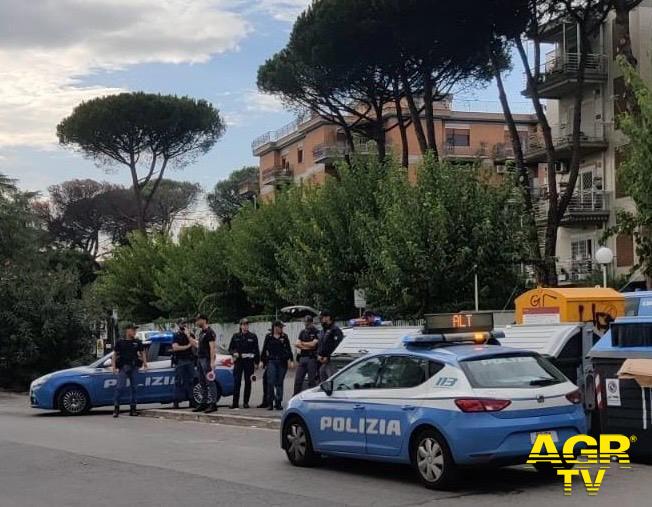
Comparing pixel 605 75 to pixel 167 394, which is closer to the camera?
pixel 167 394

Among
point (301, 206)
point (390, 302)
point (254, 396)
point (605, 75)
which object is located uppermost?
point (605, 75)

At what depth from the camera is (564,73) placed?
3759cm

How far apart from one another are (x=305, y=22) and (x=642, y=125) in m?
21.7

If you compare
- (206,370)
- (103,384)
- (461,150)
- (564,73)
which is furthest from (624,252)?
(461,150)

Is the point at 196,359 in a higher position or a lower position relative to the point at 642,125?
lower

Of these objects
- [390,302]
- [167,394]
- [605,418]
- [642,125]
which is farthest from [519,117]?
[605,418]

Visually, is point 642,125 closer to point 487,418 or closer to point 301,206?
point 487,418

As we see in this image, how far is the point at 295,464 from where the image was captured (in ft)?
36.5

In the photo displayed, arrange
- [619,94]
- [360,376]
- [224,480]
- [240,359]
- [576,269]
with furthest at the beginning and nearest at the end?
1. [576,269]
2. [619,94]
3. [240,359]
4. [360,376]
5. [224,480]

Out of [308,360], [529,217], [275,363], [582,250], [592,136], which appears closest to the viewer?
[308,360]

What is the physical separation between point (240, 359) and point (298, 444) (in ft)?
23.3

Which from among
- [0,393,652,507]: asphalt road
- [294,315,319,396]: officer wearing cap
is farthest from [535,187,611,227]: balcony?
[0,393,652,507]: asphalt road

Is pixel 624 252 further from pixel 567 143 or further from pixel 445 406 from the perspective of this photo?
pixel 445 406

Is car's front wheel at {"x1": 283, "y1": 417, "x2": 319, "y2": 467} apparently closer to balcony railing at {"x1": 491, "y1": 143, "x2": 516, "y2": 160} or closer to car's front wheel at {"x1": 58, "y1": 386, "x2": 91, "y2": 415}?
car's front wheel at {"x1": 58, "y1": 386, "x2": 91, "y2": 415}
